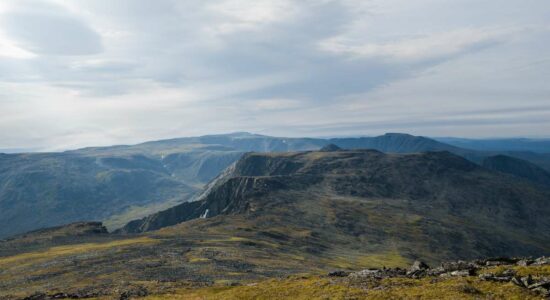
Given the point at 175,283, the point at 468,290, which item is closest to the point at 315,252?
the point at 175,283

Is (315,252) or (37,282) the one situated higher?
(37,282)

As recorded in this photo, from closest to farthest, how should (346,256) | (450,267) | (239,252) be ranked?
(450,267)
(239,252)
(346,256)

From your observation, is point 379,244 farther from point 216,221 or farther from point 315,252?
point 216,221

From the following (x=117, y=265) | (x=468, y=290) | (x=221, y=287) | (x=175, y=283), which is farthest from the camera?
(x=117, y=265)

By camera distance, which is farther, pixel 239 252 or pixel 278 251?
pixel 278 251

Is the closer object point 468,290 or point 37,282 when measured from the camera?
point 468,290

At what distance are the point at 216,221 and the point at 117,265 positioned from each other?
9929 cm

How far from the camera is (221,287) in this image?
62969 mm

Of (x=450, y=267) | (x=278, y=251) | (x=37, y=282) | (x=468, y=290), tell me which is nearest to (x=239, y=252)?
(x=278, y=251)

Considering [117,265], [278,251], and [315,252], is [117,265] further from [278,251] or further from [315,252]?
[315,252]

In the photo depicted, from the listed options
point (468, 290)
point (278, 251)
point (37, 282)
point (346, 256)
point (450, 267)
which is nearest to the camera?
point (468, 290)

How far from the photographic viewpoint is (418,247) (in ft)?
621

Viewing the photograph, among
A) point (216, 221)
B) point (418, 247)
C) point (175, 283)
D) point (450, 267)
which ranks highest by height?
point (450, 267)

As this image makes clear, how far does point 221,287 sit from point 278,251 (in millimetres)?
72150
